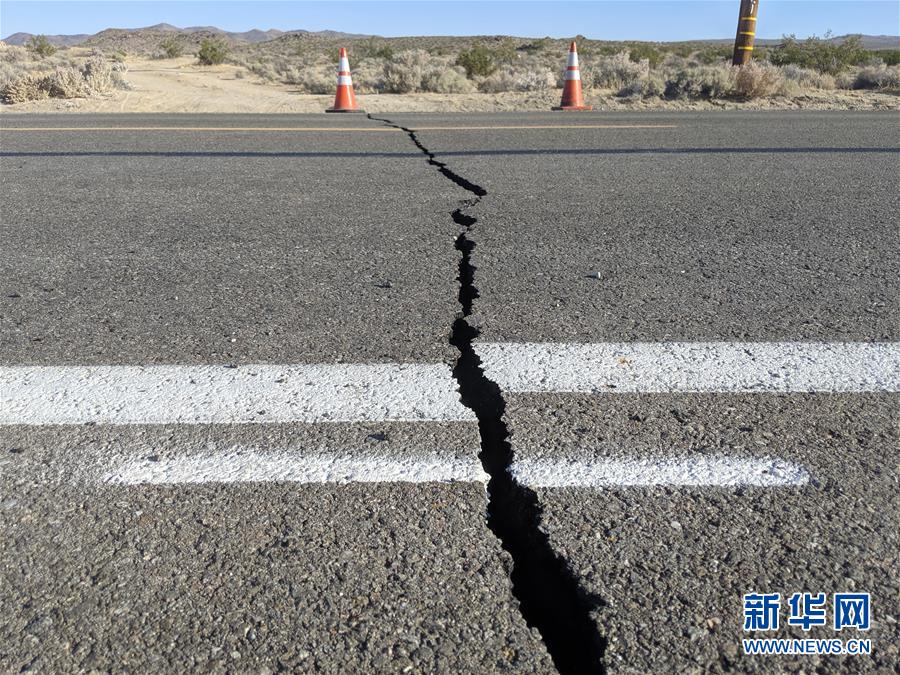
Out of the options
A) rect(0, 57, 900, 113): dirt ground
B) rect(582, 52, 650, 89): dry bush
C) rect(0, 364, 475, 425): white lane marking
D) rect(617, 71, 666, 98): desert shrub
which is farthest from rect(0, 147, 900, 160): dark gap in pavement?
rect(582, 52, 650, 89): dry bush

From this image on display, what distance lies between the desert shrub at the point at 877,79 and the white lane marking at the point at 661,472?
52.4ft

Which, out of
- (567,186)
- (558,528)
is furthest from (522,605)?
(567,186)

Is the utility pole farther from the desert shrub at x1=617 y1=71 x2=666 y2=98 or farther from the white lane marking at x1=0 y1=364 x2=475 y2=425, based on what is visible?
the white lane marking at x1=0 y1=364 x2=475 y2=425

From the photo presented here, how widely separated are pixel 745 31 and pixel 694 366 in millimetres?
13775

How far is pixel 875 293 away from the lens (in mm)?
3186

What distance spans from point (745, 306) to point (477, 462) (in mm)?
1561

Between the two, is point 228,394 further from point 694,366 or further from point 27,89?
point 27,89

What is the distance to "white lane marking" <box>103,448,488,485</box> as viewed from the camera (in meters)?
1.87

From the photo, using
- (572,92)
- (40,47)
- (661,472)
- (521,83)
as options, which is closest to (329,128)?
(572,92)

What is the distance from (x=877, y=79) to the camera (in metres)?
15.6

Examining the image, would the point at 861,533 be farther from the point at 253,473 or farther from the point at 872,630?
the point at 253,473

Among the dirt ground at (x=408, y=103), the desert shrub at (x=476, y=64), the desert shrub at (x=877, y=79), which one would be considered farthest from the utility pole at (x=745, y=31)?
the desert shrub at (x=476, y=64)

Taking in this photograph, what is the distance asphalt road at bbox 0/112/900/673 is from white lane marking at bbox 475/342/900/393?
0.06m

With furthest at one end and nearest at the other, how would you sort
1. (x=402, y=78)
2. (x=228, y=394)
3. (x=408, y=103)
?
(x=402, y=78) < (x=408, y=103) < (x=228, y=394)
